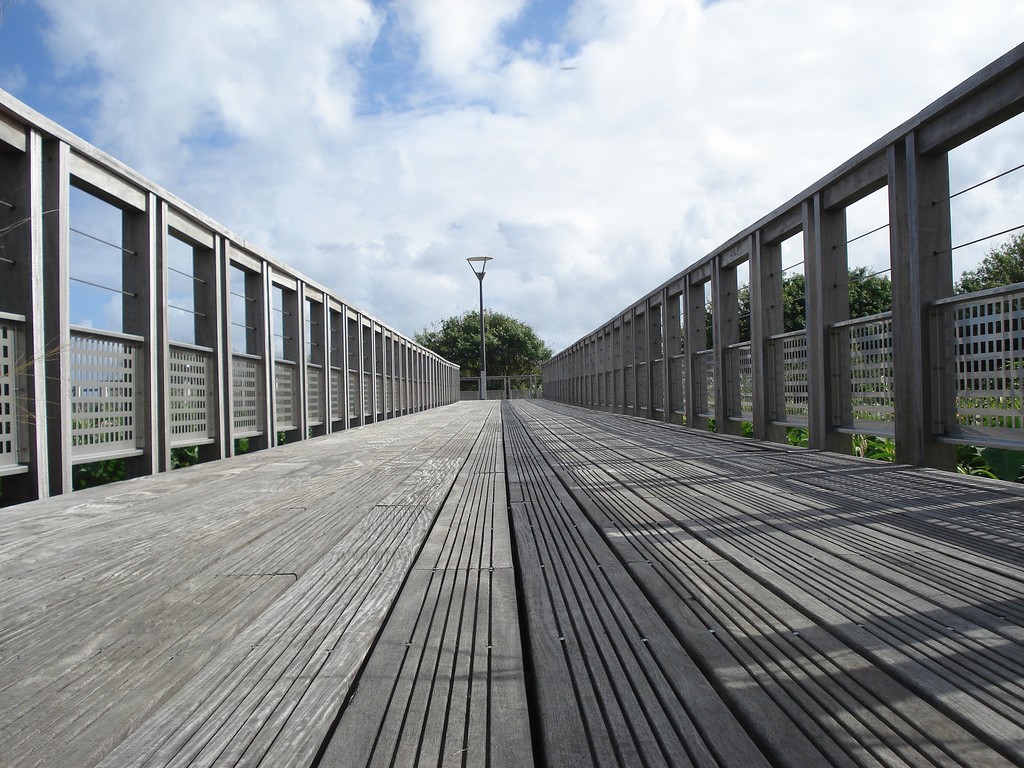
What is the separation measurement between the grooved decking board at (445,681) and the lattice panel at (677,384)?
747 centimetres

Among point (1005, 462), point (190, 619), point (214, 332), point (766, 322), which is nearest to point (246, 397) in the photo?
point (214, 332)

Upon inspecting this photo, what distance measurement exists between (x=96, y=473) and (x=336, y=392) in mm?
4807

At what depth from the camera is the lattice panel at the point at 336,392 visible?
9.52m

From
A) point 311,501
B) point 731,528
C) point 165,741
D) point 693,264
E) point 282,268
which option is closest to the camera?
point 165,741

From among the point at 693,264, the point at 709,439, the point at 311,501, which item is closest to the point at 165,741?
the point at 311,501

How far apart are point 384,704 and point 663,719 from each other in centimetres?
44

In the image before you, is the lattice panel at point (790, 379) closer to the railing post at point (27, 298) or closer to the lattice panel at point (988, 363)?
the lattice panel at point (988, 363)

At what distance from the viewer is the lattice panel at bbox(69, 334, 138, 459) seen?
3.66 metres

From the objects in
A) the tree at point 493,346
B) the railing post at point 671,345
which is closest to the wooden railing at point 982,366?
the railing post at point 671,345

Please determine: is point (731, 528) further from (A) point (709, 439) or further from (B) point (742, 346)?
(B) point (742, 346)

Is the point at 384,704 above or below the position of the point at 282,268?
below

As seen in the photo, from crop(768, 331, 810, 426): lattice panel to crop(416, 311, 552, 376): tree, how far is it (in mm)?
44215

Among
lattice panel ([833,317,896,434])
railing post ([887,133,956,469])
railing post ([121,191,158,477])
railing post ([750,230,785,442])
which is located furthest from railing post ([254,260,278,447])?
railing post ([887,133,956,469])

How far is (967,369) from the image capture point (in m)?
3.64
